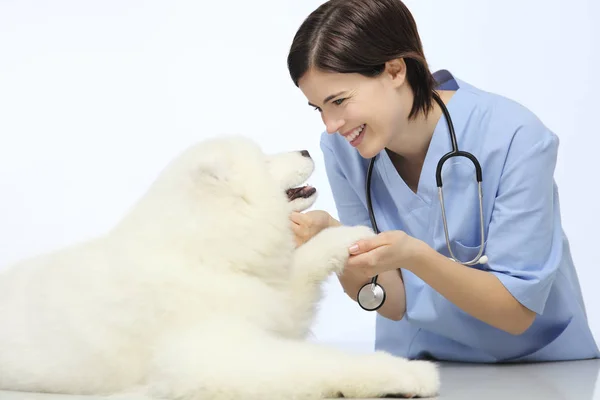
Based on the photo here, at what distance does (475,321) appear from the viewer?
2570mm

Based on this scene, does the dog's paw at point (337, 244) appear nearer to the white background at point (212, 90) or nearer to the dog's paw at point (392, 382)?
the dog's paw at point (392, 382)

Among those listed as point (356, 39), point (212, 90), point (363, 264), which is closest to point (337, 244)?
point (363, 264)

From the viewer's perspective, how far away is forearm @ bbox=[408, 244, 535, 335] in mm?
2238

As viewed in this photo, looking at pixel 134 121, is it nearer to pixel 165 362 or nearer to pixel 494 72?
pixel 494 72

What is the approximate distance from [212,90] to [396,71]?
1.63m

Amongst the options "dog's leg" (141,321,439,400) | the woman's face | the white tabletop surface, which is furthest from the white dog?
the woman's face

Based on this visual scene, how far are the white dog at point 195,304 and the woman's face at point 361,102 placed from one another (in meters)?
0.22

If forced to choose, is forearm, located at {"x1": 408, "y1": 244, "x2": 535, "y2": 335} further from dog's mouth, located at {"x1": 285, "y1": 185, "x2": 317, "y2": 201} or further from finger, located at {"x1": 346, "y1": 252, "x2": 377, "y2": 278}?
dog's mouth, located at {"x1": 285, "y1": 185, "x2": 317, "y2": 201}

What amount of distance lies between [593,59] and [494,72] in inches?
19.0

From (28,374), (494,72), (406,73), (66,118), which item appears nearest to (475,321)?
(406,73)

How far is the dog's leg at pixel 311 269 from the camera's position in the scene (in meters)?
2.19

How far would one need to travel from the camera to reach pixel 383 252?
2129 mm

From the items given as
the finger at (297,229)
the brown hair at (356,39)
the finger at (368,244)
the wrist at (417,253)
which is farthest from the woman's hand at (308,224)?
the brown hair at (356,39)

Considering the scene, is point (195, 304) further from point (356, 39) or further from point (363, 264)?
point (356, 39)
